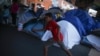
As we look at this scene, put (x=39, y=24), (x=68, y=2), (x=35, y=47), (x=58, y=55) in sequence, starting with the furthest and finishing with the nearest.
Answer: (x=68, y=2) → (x=39, y=24) → (x=35, y=47) → (x=58, y=55)

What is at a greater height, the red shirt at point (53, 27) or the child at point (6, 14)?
the red shirt at point (53, 27)

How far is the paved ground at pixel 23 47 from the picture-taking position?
298 centimetres

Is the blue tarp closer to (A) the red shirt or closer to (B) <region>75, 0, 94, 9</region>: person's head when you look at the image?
(B) <region>75, 0, 94, 9</region>: person's head

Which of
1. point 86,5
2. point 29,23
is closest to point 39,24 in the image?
point 29,23

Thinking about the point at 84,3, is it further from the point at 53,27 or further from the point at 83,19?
the point at 53,27

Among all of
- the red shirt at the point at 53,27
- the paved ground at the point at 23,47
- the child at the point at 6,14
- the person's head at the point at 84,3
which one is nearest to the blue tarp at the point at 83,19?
the person's head at the point at 84,3

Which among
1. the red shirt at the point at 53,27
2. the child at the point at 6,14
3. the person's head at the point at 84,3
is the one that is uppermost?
the red shirt at the point at 53,27

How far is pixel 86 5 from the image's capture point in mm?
4371

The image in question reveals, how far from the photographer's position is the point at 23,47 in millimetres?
3209

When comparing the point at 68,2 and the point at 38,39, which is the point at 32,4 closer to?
the point at 68,2

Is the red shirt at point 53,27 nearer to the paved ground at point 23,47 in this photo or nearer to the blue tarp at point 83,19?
the paved ground at point 23,47

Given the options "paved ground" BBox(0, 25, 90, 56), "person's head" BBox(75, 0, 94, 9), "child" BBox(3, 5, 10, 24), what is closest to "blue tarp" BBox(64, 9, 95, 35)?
"person's head" BBox(75, 0, 94, 9)

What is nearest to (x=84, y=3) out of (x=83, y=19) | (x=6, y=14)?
(x=83, y=19)

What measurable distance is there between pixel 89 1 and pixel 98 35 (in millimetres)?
1111
